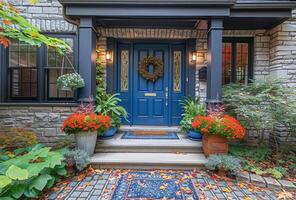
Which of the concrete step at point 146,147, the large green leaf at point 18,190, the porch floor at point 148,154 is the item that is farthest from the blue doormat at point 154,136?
the large green leaf at point 18,190

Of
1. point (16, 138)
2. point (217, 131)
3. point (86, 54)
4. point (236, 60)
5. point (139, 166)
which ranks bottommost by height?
point (139, 166)

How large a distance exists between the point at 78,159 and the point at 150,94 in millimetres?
2967

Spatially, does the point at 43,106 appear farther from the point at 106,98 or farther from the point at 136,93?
the point at 136,93

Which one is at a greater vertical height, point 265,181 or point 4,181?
point 4,181

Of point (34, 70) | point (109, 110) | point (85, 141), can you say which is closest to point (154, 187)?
point (85, 141)

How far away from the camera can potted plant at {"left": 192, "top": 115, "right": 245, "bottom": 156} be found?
3.98 metres

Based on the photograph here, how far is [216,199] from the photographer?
121 inches

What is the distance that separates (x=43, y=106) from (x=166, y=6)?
349cm

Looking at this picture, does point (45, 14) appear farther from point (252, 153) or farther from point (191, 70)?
point (252, 153)

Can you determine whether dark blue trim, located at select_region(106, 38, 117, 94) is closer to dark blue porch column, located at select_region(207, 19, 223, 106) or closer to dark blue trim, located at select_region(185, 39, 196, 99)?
dark blue trim, located at select_region(185, 39, 196, 99)

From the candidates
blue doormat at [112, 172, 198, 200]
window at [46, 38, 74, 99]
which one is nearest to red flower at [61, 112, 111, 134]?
blue doormat at [112, 172, 198, 200]

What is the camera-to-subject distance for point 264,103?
15.4 feet

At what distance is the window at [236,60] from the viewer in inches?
233

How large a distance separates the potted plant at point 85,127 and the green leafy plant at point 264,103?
9.05ft
